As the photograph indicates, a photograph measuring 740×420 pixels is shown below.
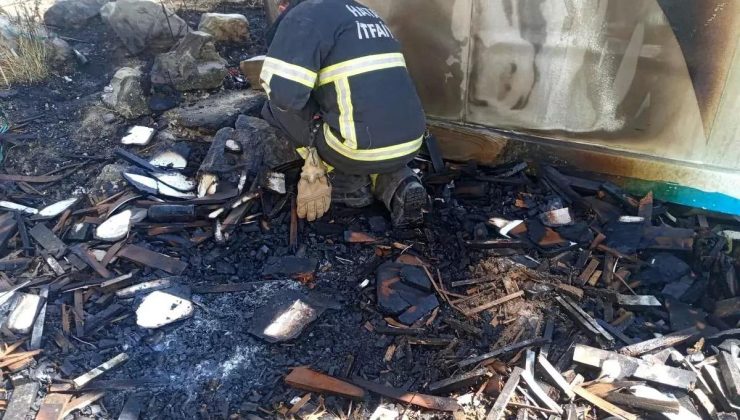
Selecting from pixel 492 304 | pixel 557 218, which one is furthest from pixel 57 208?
pixel 557 218

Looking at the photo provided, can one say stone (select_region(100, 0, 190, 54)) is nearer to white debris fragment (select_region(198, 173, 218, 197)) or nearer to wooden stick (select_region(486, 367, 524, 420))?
white debris fragment (select_region(198, 173, 218, 197))

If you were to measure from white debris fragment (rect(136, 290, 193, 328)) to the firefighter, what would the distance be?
1.32 meters

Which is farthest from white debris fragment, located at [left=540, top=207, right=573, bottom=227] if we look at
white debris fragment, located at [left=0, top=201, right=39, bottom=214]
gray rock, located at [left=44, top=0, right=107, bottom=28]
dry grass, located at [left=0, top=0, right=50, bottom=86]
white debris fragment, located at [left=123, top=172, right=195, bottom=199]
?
gray rock, located at [left=44, top=0, right=107, bottom=28]

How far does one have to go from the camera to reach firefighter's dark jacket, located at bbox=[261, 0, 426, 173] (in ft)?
13.6

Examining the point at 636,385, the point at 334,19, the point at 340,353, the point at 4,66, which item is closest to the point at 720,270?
the point at 636,385

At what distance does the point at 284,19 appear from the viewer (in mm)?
4234

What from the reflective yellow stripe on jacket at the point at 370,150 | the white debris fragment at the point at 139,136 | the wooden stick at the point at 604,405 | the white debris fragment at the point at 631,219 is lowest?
the wooden stick at the point at 604,405

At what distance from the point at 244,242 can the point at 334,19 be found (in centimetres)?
204

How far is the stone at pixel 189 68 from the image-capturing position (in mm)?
6883

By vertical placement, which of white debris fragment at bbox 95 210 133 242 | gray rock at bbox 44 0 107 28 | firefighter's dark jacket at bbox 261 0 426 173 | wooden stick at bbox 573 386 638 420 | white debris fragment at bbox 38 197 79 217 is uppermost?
firefighter's dark jacket at bbox 261 0 426 173

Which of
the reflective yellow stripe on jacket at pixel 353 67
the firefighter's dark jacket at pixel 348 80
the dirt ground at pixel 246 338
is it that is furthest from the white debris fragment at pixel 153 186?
the reflective yellow stripe on jacket at pixel 353 67

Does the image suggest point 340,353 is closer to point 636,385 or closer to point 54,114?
point 636,385

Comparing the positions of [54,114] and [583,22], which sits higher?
[583,22]

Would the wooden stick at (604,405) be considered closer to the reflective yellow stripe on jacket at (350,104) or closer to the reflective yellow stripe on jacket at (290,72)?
the reflective yellow stripe on jacket at (350,104)
